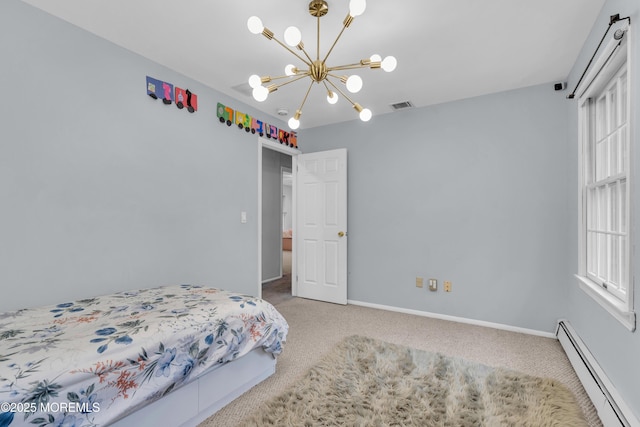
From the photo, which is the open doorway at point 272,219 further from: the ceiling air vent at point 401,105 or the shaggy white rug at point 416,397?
the shaggy white rug at point 416,397

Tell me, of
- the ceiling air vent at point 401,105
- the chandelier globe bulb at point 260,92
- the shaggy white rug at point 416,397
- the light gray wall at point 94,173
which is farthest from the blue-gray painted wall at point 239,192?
the chandelier globe bulb at point 260,92

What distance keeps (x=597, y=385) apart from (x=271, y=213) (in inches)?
183

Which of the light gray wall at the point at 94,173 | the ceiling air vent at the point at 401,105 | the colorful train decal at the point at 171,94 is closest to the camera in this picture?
the light gray wall at the point at 94,173

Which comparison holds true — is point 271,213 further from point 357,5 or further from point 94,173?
point 357,5

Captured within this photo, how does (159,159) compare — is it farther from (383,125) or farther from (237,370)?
(383,125)

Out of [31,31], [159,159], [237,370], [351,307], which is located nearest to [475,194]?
[351,307]

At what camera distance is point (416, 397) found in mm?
1908

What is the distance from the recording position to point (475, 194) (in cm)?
331

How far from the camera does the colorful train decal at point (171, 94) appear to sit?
2.59 m

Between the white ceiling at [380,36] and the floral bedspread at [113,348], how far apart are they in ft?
6.23

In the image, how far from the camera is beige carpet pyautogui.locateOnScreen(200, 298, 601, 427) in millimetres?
1990

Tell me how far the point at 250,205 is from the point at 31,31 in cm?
217

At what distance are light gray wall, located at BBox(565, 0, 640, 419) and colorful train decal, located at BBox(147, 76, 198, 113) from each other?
309 cm

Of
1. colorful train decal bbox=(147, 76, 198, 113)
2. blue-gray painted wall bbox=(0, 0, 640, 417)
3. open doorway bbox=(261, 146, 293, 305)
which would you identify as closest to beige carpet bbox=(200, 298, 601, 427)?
blue-gray painted wall bbox=(0, 0, 640, 417)
